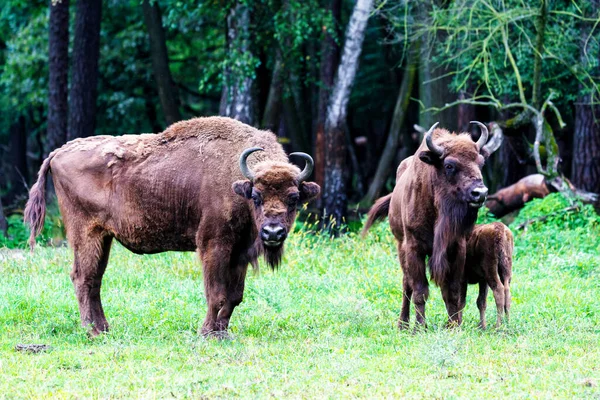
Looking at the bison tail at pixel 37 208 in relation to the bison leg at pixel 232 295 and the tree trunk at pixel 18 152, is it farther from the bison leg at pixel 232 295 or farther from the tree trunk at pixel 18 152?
the tree trunk at pixel 18 152

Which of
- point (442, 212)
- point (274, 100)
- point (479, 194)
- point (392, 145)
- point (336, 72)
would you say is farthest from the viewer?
point (392, 145)

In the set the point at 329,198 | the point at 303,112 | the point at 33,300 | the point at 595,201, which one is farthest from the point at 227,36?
the point at 33,300

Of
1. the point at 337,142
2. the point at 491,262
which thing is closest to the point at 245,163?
the point at 491,262

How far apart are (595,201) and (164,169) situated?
9558 mm

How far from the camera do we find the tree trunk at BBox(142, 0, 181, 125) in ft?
73.8

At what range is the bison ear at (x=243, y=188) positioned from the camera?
8.38 metres

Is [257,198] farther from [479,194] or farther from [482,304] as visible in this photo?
[482,304]

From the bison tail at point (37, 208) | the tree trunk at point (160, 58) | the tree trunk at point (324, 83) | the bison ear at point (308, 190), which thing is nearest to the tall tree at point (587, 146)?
the tree trunk at point (324, 83)

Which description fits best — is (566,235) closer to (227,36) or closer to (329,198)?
(329,198)

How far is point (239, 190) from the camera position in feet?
27.6

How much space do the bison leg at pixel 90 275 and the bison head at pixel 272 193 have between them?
1.87 m

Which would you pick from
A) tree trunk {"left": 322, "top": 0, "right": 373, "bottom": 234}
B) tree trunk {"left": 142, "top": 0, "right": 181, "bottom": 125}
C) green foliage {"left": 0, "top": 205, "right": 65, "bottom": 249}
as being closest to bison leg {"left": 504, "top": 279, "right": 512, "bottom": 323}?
green foliage {"left": 0, "top": 205, "right": 65, "bottom": 249}

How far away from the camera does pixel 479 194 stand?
8.42 metres

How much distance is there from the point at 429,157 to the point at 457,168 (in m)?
0.31
